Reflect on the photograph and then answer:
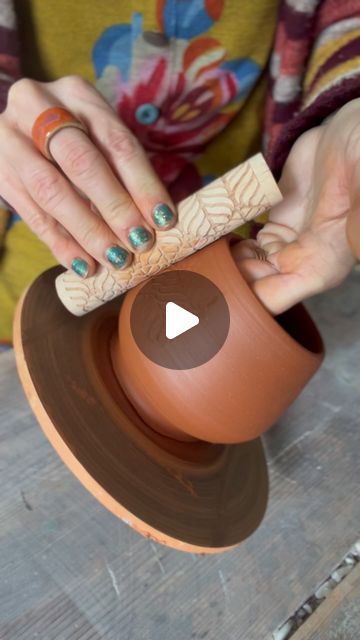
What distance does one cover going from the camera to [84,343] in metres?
0.55

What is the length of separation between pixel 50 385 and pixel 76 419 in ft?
0.12

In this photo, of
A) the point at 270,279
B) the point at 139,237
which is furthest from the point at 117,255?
the point at 270,279

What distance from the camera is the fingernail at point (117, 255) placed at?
46 centimetres

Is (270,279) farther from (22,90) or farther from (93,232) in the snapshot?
(22,90)

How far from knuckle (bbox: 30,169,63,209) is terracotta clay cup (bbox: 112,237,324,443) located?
103 millimetres

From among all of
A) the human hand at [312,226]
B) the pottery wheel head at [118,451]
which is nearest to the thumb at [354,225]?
the human hand at [312,226]

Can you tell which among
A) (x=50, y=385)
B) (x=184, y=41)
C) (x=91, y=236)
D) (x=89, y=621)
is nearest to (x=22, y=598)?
(x=89, y=621)

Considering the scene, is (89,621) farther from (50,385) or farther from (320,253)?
(320,253)

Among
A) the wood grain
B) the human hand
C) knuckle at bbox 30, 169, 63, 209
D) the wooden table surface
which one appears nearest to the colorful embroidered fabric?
the human hand

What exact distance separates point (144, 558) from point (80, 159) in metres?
0.36

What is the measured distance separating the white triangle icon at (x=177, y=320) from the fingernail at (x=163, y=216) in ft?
0.21

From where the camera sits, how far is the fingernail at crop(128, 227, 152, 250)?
17.9 inches

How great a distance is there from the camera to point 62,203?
470 mm
